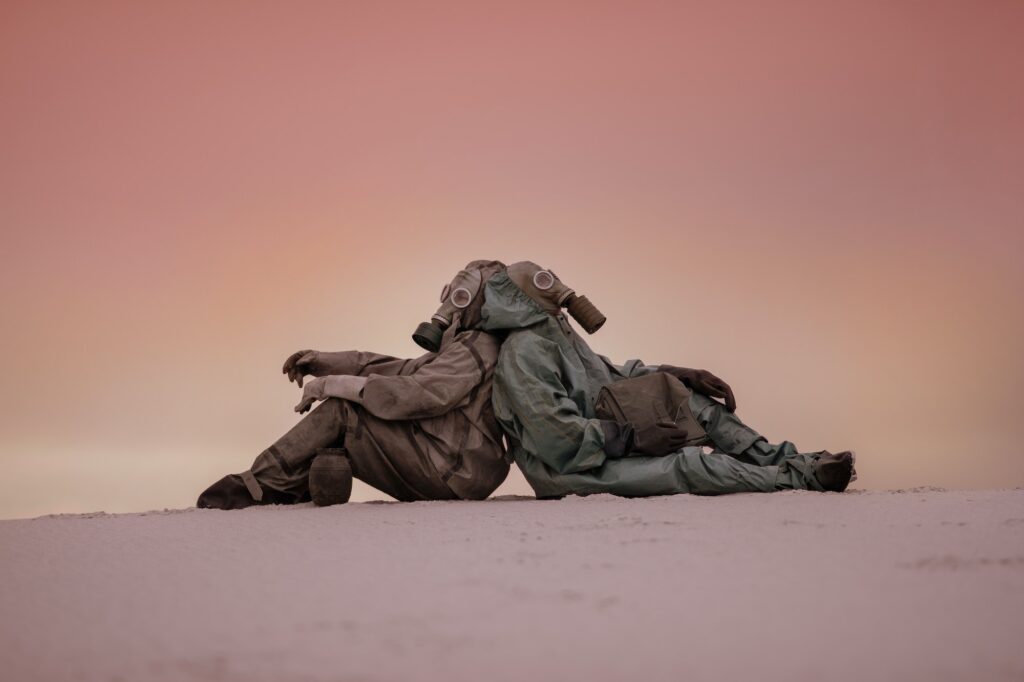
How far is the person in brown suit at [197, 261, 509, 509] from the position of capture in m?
3.78

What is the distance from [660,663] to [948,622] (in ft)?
1.62

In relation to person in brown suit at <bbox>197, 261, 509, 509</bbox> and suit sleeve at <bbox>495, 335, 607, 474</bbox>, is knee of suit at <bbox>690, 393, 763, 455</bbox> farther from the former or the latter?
person in brown suit at <bbox>197, 261, 509, 509</bbox>

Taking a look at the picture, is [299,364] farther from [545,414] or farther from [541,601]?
[541,601]

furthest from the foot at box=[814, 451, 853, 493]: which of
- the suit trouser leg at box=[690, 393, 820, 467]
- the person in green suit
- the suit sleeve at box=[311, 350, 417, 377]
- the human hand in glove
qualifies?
the human hand in glove

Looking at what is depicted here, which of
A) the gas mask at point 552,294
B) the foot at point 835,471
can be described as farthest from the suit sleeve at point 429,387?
the foot at point 835,471

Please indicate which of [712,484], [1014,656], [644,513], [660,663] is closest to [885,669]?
[1014,656]

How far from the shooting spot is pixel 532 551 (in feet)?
7.19

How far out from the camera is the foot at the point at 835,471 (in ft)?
11.5

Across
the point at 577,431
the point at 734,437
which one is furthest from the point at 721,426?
the point at 577,431

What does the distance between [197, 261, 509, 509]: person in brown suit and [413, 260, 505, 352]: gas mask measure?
0.51ft

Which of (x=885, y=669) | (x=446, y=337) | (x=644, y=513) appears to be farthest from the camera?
(x=446, y=337)

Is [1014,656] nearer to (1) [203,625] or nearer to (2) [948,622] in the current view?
(2) [948,622]

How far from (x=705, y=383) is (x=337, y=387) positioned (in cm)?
161

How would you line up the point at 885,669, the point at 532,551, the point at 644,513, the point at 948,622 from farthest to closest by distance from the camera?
the point at 644,513 < the point at 532,551 < the point at 948,622 < the point at 885,669
